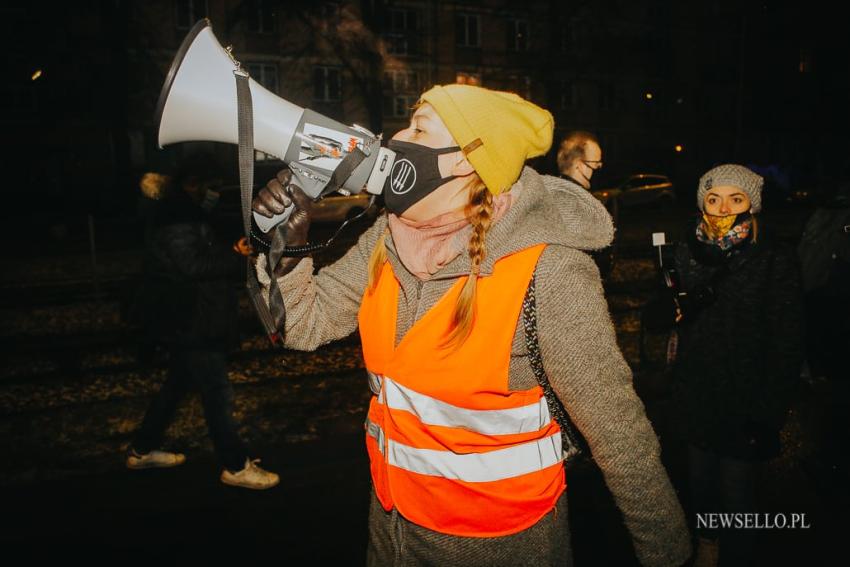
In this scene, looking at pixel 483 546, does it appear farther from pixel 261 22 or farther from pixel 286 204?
pixel 261 22

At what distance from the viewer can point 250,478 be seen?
3.98 meters

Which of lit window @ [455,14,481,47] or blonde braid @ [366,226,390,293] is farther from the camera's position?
lit window @ [455,14,481,47]

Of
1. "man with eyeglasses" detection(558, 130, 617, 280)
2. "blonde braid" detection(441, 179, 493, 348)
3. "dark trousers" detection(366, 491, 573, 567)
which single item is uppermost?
"man with eyeglasses" detection(558, 130, 617, 280)

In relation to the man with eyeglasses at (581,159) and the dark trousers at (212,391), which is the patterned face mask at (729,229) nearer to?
the man with eyeglasses at (581,159)

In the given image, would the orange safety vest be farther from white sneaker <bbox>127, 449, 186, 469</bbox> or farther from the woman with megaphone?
white sneaker <bbox>127, 449, 186, 469</bbox>

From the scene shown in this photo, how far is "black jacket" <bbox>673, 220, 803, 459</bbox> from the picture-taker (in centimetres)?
285

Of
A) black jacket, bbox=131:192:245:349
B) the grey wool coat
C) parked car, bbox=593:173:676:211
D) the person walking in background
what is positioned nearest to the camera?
the grey wool coat

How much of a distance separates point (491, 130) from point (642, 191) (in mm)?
25508

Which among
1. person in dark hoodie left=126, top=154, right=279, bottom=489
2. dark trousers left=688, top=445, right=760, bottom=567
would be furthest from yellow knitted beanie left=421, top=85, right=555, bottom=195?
person in dark hoodie left=126, top=154, right=279, bottom=489

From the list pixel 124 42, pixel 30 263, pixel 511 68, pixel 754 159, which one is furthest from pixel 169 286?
pixel 754 159

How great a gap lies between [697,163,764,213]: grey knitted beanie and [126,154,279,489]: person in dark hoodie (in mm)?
2401

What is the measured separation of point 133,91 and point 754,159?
3738cm

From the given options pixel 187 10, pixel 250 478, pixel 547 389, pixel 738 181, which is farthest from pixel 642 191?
pixel 547 389

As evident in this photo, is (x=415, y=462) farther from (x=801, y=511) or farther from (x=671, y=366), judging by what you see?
(x=801, y=511)
